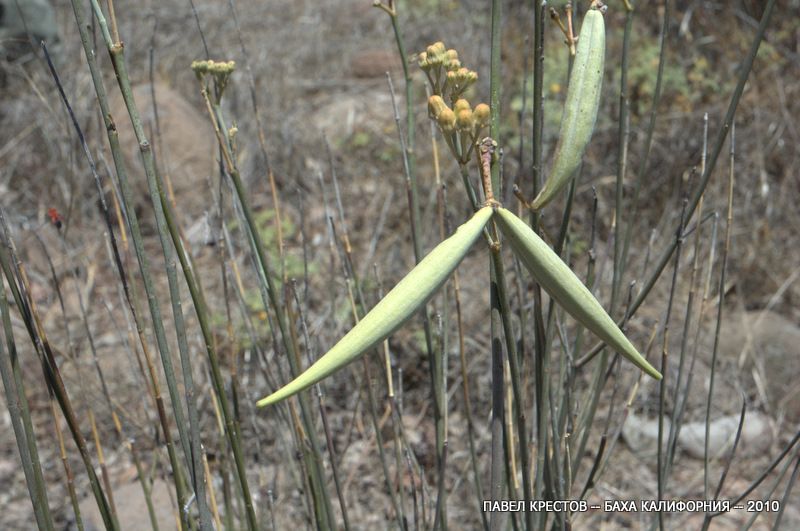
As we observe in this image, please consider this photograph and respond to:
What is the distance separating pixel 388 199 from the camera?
227 cm

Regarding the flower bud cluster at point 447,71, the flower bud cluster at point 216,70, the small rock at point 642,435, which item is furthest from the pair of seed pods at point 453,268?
the small rock at point 642,435

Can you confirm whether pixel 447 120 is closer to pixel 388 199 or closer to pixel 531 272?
pixel 531 272

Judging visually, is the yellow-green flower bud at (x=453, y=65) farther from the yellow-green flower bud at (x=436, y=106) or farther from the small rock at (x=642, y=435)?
the small rock at (x=642, y=435)

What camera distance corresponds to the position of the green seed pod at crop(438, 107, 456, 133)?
0.46 metres

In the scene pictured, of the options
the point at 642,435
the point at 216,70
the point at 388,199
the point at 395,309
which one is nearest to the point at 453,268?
the point at 395,309

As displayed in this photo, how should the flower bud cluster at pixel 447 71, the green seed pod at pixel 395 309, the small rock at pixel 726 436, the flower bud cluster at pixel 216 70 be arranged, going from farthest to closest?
the small rock at pixel 726 436, the flower bud cluster at pixel 216 70, the flower bud cluster at pixel 447 71, the green seed pod at pixel 395 309

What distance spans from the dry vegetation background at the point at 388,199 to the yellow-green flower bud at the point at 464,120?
1.11 m

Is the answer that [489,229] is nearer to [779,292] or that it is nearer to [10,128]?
[779,292]

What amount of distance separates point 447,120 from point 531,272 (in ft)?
0.34

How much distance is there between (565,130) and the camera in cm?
45

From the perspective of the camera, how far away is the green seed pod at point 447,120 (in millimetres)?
463

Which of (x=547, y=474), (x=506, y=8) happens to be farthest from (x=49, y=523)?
(x=506, y=8)

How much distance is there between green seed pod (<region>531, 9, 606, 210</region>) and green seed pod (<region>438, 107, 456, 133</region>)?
6 cm

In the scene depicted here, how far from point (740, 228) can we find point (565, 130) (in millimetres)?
2014
